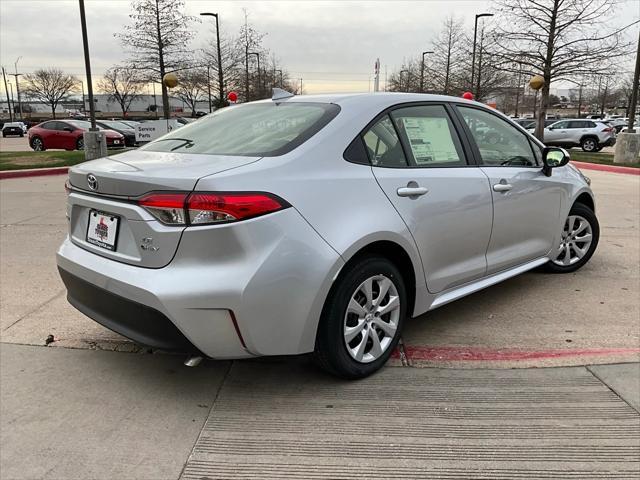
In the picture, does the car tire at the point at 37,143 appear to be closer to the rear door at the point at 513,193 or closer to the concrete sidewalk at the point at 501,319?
the concrete sidewalk at the point at 501,319

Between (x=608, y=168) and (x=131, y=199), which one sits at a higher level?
(x=131, y=199)

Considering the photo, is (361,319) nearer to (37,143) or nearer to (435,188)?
(435,188)

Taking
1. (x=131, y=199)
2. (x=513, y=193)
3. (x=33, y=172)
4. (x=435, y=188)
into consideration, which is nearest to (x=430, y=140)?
(x=435, y=188)

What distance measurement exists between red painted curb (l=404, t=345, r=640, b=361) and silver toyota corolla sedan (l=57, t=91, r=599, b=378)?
292 millimetres

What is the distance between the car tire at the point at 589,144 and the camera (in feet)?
81.5

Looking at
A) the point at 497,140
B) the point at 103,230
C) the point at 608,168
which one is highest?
the point at 497,140

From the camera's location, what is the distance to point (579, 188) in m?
4.84

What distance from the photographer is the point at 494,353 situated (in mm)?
3494

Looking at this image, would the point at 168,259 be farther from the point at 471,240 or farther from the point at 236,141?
the point at 471,240

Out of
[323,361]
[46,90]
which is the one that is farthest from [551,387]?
[46,90]

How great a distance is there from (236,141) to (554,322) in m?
2.64

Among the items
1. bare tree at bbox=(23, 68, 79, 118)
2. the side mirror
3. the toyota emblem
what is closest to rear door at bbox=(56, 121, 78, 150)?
the toyota emblem

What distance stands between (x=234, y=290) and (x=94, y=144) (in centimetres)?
1455

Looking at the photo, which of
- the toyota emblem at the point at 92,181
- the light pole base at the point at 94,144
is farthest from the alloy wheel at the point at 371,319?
the light pole base at the point at 94,144
